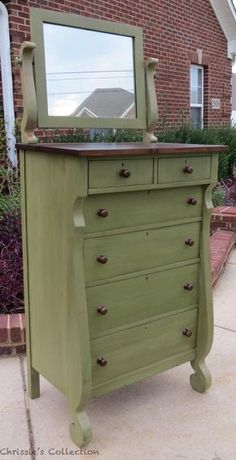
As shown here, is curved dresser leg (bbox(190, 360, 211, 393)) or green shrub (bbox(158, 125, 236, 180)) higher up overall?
green shrub (bbox(158, 125, 236, 180))

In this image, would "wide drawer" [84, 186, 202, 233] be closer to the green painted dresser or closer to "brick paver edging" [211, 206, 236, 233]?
the green painted dresser

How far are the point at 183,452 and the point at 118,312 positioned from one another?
0.68 m

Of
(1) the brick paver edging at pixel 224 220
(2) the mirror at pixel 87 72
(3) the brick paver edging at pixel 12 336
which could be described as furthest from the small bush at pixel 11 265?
(1) the brick paver edging at pixel 224 220

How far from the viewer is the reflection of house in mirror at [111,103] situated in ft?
8.52

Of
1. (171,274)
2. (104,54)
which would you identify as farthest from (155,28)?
(171,274)

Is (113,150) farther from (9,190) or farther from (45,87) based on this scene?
(9,190)

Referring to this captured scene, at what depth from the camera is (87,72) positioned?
2.61 metres

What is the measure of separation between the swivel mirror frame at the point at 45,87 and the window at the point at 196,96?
714 centimetres

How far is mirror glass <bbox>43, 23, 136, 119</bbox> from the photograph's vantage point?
94.0 inches

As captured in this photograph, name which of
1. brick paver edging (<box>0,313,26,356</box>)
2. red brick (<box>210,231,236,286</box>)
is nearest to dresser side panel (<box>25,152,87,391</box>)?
brick paver edging (<box>0,313,26,356</box>)

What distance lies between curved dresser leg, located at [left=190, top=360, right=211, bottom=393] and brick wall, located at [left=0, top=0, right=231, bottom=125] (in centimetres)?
455

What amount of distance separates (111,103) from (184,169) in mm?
653

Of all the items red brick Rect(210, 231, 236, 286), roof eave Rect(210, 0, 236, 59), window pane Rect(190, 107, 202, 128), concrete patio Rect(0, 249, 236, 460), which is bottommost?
concrete patio Rect(0, 249, 236, 460)

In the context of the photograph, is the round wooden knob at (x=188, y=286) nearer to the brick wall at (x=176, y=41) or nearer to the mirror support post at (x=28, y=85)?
the mirror support post at (x=28, y=85)
